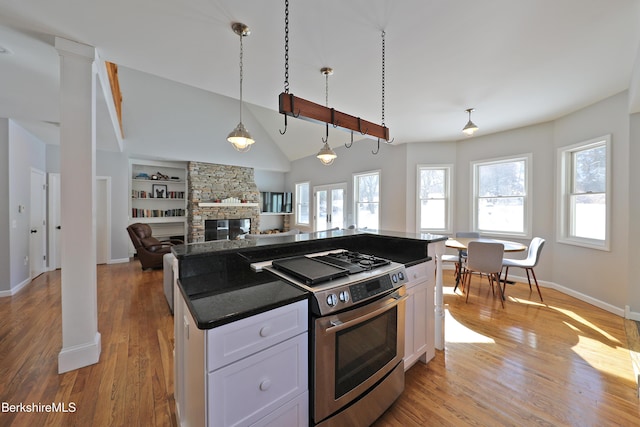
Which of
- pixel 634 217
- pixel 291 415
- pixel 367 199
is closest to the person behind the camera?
pixel 291 415

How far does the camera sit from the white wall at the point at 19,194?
11.8 feet

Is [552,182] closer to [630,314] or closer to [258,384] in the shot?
[630,314]

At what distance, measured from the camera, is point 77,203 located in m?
2.01

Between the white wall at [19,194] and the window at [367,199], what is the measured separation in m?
5.85

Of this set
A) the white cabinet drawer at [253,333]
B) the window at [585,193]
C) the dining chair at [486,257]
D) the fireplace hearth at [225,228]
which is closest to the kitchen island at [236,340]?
the white cabinet drawer at [253,333]

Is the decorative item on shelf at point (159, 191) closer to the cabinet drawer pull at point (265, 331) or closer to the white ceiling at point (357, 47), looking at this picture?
the white ceiling at point (357, 47)

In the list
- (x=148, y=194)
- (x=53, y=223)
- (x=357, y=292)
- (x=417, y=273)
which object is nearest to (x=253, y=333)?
(x=357, y=292)

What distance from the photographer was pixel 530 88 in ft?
9.46

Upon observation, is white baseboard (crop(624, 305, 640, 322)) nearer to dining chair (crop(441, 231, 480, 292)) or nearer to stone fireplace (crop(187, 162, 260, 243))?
dining chair (crop(441, 231, 480, 292))

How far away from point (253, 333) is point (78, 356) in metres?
2.00

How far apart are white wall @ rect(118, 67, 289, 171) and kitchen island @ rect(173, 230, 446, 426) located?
5.45 metres

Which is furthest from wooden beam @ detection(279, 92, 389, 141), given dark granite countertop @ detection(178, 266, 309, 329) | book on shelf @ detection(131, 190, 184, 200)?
book on shelf @ detection(131, 190, 184, 200)

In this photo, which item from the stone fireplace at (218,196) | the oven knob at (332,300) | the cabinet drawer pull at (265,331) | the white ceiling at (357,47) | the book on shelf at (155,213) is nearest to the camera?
the cabinet drawer pull at (265,331)

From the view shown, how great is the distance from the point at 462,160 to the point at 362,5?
4090 millimetres
